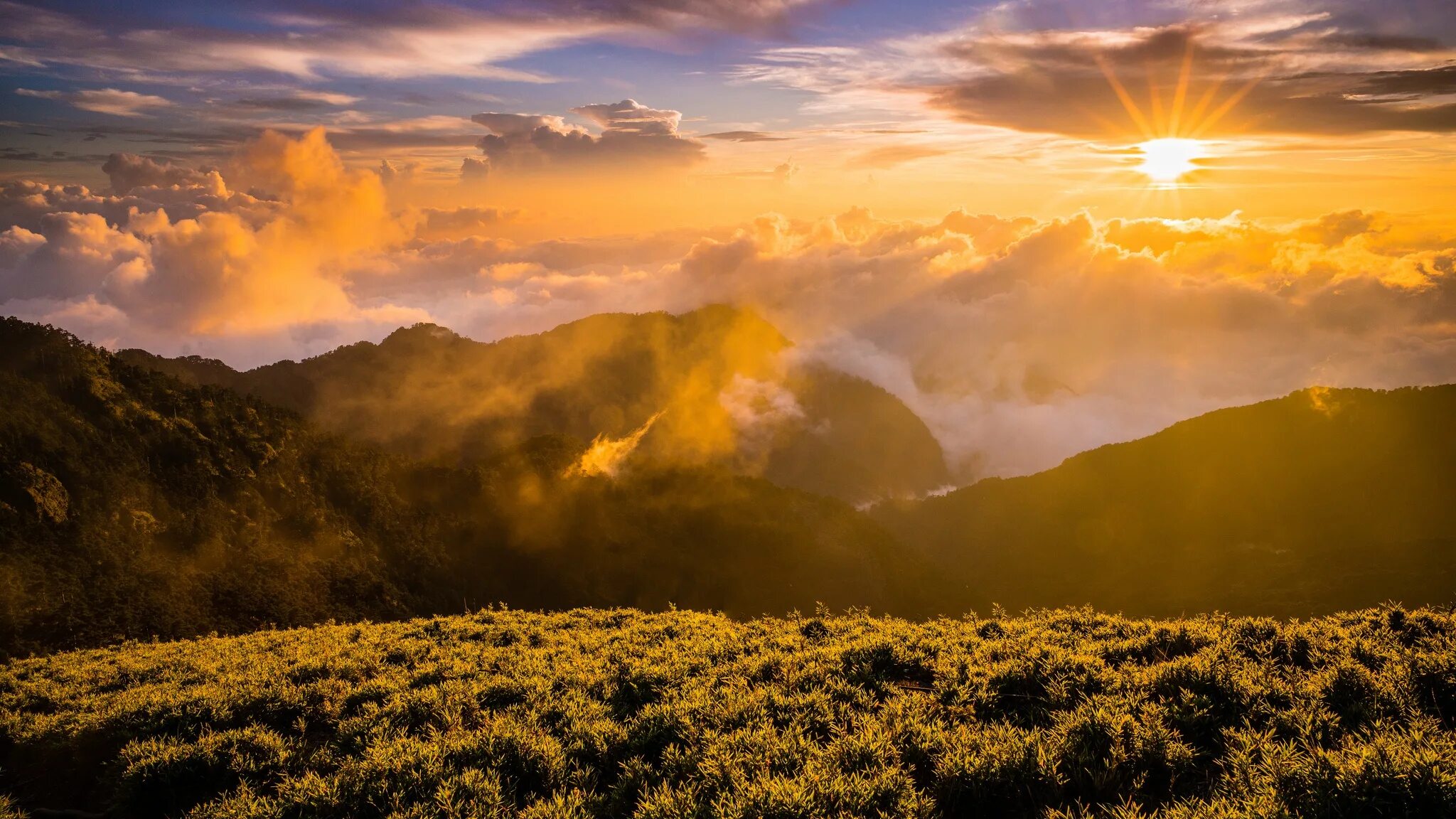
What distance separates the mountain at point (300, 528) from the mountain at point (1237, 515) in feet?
131

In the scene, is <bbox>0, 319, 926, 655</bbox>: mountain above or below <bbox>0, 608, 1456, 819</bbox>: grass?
below

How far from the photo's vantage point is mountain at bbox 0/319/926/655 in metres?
68.5

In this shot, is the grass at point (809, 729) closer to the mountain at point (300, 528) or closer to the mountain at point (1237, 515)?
the mountain at point (300, 528)

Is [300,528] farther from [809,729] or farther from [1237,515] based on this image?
[1237,515]

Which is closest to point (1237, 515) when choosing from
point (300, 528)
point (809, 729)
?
point (300, 528)

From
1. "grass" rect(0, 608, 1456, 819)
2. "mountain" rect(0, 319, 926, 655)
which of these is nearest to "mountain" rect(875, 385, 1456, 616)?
"mountain" rect(0, 319, 926, 655)

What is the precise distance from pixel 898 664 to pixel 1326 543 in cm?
16038

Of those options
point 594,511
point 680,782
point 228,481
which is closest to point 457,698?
point 680,782

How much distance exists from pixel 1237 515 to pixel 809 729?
599 feet

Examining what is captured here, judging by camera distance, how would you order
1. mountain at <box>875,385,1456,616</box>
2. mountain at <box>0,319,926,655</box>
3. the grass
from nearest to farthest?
the grass
mountain at <box>0,319,926,655</box>
mountain at <box>875,385,1456,616</box>

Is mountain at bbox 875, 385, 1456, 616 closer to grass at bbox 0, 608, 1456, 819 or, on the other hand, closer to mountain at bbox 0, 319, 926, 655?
mountain at bbox 0, 319, 926, 655

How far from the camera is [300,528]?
3654 inches

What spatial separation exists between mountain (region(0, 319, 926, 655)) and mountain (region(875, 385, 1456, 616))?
40061mm

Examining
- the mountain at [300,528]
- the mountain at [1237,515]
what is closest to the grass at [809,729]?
the mountain at [300,528]
